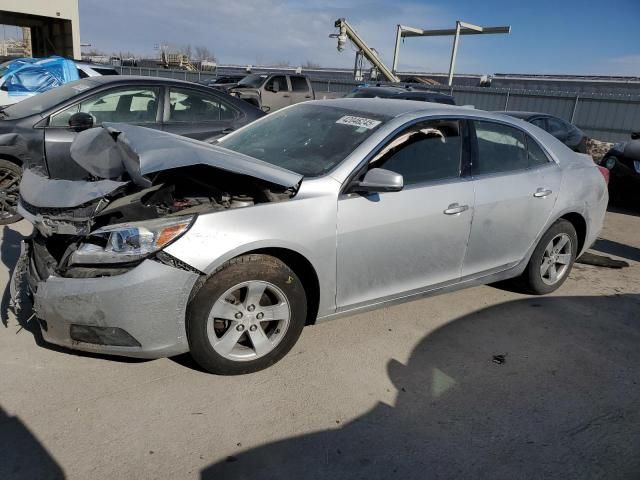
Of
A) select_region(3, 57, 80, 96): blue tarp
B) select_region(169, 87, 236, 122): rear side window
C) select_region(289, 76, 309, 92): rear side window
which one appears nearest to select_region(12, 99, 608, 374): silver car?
select_region(169, 87, 236, 122): rear side window

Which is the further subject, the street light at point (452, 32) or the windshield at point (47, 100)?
the street light at point (452, 32)

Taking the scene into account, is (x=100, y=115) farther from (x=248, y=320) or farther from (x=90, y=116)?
(x=248, y=320)

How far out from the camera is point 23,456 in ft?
7.43

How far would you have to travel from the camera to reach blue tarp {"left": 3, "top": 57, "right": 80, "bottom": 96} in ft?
28.6

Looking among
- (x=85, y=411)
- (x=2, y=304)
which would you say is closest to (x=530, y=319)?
(x=85, y=411)

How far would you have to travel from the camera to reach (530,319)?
160 inches

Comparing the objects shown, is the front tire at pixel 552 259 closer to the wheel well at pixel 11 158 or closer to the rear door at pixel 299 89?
the wheel well at pixel 11 158

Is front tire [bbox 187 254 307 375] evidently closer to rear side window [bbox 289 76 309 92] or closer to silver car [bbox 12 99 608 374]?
silver car [bbox 12 99 608 374]

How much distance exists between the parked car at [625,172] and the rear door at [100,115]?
23.3 feet

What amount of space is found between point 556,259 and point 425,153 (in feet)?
5.93

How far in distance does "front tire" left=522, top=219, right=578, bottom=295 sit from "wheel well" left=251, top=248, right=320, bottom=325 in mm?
2157

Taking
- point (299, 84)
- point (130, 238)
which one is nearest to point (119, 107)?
point (130, 238)

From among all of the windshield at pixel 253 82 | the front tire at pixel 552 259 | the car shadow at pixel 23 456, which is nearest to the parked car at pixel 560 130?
the front tire at pixel 552 259

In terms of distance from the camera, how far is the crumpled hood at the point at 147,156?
2730mm
